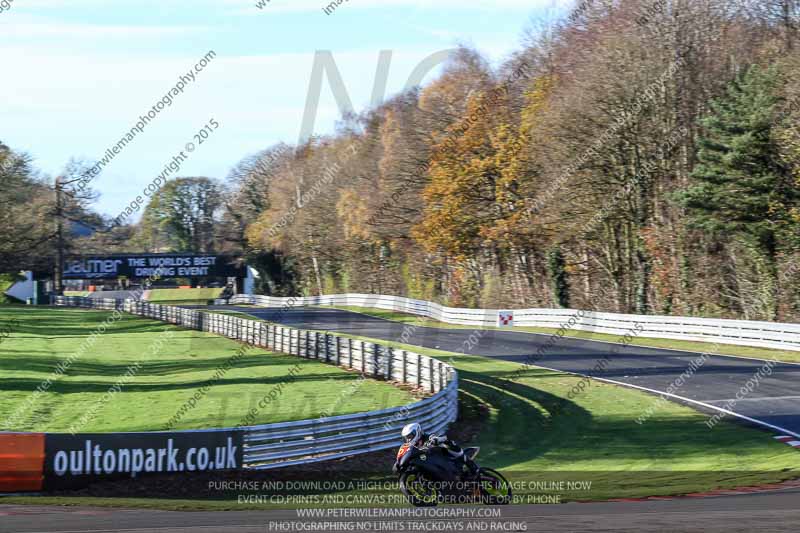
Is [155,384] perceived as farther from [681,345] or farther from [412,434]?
[681,345]

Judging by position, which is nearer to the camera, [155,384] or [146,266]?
[155,384]

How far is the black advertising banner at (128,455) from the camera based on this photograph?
14.5 m

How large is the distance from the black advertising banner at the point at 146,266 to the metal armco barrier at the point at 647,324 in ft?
119

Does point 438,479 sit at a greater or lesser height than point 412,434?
lesser

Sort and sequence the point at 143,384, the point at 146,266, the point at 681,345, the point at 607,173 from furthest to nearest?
the point at 146,266, the point at 607,173, the point at 681,345, the point at 143,384

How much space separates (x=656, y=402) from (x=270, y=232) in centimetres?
7113

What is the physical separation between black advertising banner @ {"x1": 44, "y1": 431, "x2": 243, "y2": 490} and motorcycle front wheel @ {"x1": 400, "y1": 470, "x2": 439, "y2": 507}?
A: 14.7 ft

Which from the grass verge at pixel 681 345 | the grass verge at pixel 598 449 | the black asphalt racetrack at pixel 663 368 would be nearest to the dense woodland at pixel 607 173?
the grass verge at pixel 681 345

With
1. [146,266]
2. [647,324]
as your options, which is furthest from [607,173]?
[146,266]

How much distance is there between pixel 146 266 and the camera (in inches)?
3565

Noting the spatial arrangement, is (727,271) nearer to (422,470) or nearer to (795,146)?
(795,146)

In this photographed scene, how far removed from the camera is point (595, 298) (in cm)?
5122

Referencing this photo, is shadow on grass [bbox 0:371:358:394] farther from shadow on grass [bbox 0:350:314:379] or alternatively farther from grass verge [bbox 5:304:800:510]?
grass verge [bbox 5:304:800:510]

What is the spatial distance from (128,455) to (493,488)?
6252 millimetres
